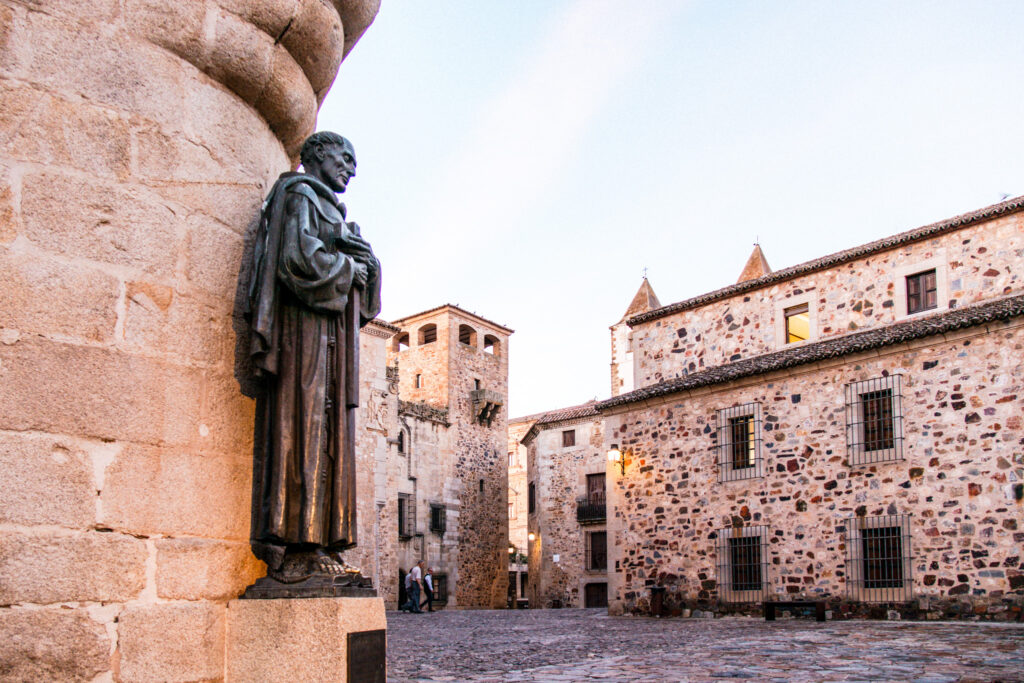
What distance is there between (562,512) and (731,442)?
18.0 metres

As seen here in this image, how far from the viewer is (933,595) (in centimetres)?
1655

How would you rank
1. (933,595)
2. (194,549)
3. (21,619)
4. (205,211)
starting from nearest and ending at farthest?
(21,619), (194,549), (205,211), (933,595)

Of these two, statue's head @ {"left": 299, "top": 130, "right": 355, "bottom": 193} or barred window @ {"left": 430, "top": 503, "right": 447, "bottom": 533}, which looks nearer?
statue's head @ {"left": 299, "top": 130, "right": 355, "bottom": 193}

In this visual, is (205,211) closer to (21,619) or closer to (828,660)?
(21,619)

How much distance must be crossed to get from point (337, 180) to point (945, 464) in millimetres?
16030

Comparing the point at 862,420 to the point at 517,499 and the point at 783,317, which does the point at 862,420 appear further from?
the point at 517,499

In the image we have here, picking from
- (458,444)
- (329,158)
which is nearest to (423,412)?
(458,444)

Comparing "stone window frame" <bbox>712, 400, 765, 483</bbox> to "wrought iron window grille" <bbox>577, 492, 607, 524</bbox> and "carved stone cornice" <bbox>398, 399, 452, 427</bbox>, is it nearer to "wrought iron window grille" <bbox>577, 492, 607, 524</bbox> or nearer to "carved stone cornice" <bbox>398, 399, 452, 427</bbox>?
"wrought iron window grille" <bbox>577, 492, 607, 524</bbox>

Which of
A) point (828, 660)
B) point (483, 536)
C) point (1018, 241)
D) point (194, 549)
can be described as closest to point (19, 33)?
point (194, 549)

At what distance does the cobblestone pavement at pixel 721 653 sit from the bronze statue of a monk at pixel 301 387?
4503 mm

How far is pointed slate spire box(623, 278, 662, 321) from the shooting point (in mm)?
43812

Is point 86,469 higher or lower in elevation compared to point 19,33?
lower

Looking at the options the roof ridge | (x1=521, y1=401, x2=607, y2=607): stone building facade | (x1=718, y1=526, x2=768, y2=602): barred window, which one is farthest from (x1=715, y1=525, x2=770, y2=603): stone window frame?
(x1=521, y1=401, x2=607, y2=607): stone building facade

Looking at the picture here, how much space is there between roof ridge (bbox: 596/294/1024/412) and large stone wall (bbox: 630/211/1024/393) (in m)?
0.35
